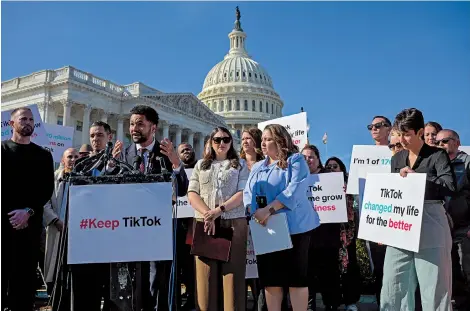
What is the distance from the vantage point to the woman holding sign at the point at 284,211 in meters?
3.37

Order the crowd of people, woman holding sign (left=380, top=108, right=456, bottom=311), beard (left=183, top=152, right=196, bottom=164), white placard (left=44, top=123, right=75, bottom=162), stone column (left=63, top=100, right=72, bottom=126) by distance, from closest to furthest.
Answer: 1. woman holding sign (left=380, top=108, right=456, bottom=311)
2. the crowd of people
3. beard (left=183, top=152, right=196, bottom=164)
4. white placard (left=44, top=123, right=75, bottom=162)
5. stone column (left=63, top=100, right=72, bottom=126)

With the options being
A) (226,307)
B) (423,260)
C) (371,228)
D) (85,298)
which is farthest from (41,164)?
(423,260)

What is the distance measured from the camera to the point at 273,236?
336 cm

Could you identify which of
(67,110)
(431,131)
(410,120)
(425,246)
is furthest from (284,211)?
(67,110)

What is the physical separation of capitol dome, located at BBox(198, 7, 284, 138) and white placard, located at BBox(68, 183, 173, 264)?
76.4m

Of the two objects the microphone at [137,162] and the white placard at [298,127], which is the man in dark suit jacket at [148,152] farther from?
the white placard at [298,127]

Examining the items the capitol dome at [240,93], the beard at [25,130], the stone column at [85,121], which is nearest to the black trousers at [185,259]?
the beard at [25,130]

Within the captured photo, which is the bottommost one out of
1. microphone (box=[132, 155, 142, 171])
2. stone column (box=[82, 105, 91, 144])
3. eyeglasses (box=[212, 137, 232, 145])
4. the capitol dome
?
microphone (box=[132, 155, 142, 171])

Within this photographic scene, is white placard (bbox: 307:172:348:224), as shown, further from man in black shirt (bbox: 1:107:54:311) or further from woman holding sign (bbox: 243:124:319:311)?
man in black shirt (bbox: 1:107:54:311)

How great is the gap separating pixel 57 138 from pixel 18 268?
4.63 meters

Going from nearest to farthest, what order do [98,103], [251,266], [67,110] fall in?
[251,266] < [67,110] < [98,103]

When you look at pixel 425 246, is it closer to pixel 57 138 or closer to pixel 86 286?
pixel 86 286

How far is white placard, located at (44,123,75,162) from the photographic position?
774cm

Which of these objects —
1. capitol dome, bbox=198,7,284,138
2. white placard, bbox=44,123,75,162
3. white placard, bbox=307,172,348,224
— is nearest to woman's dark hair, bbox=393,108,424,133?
white placard, bbox=307,172,348,224
